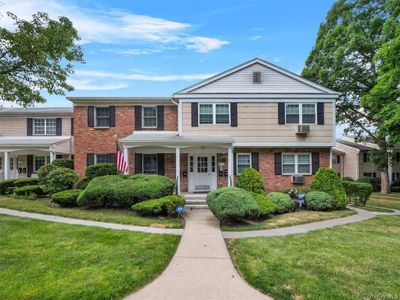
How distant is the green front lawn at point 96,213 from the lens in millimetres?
9258

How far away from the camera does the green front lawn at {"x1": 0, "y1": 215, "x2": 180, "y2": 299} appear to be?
430 cm

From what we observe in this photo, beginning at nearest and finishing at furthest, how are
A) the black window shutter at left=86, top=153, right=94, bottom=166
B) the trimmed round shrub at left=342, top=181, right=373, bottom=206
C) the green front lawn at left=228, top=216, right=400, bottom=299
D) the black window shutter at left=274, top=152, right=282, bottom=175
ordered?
the green front lawn at left=228, top=216, right=400, bottom=299, the trimmed round shrub at left=342, top=181, right=373, bottom=206, the black window shutter at left=274, top=152, right=282, bottom=175, the black window shutter at left=86, top=153, right=94, bottom=166

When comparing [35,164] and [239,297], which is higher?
[35,164]

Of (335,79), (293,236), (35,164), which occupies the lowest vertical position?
(293,236)

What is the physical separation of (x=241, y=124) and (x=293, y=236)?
27.1 feet

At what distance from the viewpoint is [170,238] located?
7348 mm

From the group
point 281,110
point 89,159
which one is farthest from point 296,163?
point 89,159

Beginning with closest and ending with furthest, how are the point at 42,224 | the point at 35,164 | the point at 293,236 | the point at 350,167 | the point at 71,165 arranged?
the point at 293,236 < the point at 42,224 < the point at 71,165 < the point at 35,164 < the point at 350,167

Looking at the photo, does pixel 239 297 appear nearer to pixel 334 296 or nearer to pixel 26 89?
pixel 334 296

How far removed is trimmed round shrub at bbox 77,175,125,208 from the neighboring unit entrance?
4476mm

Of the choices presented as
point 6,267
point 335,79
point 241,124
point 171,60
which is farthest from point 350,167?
point 6,267

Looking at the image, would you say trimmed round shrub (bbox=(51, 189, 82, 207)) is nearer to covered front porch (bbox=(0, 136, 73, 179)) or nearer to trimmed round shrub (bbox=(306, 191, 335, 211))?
covered front porch (bbox=(0, 136, 73, 179))

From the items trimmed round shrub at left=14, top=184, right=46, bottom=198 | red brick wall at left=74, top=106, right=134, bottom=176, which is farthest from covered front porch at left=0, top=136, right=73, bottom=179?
trimmed round shrub at left=14, top=184, right=46, bottom=198

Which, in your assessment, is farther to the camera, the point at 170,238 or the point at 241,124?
Result: the point at 241,124
